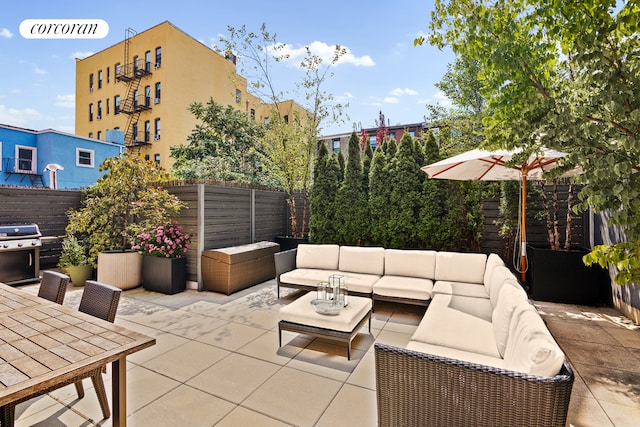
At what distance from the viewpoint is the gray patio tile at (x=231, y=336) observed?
3395 millimetres

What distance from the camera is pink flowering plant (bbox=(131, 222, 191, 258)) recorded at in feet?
17.7

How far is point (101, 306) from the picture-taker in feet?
7.41

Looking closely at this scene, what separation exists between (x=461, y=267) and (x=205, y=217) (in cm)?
440

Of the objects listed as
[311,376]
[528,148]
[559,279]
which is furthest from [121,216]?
[559,279]

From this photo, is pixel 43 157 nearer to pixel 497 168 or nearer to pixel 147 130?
pixel 147 130

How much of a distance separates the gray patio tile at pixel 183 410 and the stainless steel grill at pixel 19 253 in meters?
5.27

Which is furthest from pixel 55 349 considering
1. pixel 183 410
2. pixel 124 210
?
pixel 124 210

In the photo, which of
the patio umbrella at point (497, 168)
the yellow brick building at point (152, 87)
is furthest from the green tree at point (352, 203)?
the yellow brick building at point (152, 87)

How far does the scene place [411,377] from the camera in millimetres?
1590

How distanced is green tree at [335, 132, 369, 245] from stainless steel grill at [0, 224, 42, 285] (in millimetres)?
5910

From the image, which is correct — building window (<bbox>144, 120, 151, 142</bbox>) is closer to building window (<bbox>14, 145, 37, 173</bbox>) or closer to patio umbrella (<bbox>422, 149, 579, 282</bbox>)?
building window (<bbox>14, 145, 37, 173</bbox>)

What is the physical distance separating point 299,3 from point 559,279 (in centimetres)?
684

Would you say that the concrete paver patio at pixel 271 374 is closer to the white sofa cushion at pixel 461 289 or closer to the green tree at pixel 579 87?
the white sofa cushion at pixel 461 289

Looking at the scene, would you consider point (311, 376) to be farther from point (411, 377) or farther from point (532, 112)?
point (532, 112)
